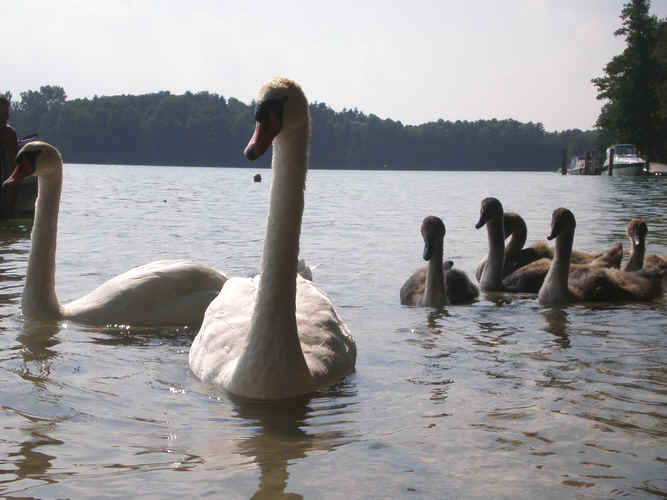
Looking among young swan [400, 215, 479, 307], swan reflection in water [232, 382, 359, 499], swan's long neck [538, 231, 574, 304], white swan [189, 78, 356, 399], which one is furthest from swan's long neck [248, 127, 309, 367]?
swan's long neck [538, 231, 574, 304]

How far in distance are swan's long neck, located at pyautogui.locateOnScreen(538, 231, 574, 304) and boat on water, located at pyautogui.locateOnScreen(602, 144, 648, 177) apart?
195 feet

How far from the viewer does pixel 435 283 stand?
9.12 m

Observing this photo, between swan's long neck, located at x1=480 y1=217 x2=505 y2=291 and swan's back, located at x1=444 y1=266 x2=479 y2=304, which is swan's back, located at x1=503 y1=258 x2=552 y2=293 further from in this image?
swan's back, located at x1=444 y1=266 x2=479 y2=304

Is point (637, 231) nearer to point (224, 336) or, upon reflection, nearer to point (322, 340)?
point (322, 340)

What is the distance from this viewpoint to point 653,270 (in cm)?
1002

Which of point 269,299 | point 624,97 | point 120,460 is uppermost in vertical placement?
point 624,97

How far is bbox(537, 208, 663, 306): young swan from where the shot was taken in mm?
9273

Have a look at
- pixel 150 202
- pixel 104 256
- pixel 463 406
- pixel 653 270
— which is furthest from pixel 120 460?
pixel 150 202

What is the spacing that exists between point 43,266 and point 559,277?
5.10 meters

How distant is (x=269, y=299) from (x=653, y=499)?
2180 mm

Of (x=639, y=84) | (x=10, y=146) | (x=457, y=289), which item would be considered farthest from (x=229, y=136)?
(x=457, y=289)

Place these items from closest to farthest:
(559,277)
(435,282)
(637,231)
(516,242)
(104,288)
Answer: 1. (104,288)
2. (435,282)
3. (559,277)
4. (637,231)
5. (516,242)

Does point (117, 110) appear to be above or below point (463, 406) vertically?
above

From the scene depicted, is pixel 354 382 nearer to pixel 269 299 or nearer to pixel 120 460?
pixel 269 299
